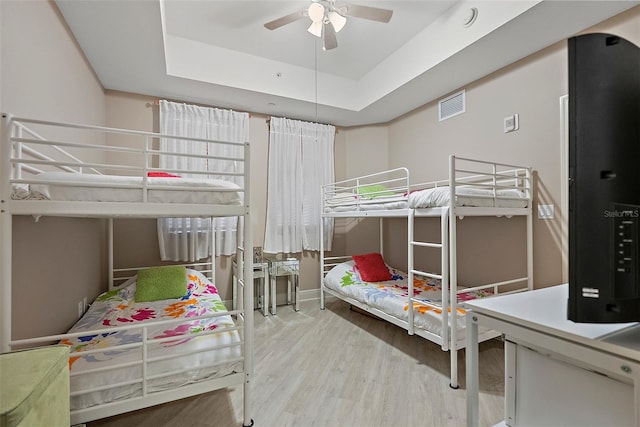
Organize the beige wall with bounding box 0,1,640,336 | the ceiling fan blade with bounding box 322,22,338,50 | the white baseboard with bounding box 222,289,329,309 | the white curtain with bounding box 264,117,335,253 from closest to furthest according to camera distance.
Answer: the beige wall with bounding box 0,1,640,336
the ceiling fan blade with bounding box 322,22,338,50
the white curtain with bounding box 264,117,335,253
the white baseboard with bounding box 222,289,329,309

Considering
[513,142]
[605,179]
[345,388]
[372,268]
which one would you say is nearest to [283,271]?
[372,268]

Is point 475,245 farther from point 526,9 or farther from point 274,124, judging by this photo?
point 274,124

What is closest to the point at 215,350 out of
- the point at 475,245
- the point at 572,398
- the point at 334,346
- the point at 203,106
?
the point at 334,346

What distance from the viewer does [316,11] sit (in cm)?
216

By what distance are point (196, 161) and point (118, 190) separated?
2065 mm

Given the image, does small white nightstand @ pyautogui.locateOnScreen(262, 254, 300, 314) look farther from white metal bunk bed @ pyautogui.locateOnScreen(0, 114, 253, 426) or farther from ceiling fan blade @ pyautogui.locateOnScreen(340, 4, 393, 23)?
ceiling fan blade @ pyautogui.locateOnScreen(340, 4, 393, 23)

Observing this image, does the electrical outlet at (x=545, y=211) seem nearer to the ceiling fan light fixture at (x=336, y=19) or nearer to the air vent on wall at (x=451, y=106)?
the air vent on wall at (x=451, y=106)

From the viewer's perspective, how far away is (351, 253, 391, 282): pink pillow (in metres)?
3.34

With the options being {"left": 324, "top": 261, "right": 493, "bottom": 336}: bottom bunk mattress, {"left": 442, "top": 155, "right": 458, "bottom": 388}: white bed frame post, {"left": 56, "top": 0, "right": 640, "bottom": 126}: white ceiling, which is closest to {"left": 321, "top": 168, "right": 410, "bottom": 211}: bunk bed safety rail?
{"left": 442, "top": 155, "right": 458, "bottom": 388}: white bed frame post

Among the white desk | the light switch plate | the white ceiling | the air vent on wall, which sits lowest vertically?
the white desk

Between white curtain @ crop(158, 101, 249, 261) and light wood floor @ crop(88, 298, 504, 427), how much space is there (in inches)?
46.4

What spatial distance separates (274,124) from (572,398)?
11.9 feet

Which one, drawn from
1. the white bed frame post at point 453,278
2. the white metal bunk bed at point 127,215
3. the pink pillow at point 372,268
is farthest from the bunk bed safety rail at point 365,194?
the white metal bunk bed at point 127,215

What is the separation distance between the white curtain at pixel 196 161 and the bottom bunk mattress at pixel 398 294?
1.37m
